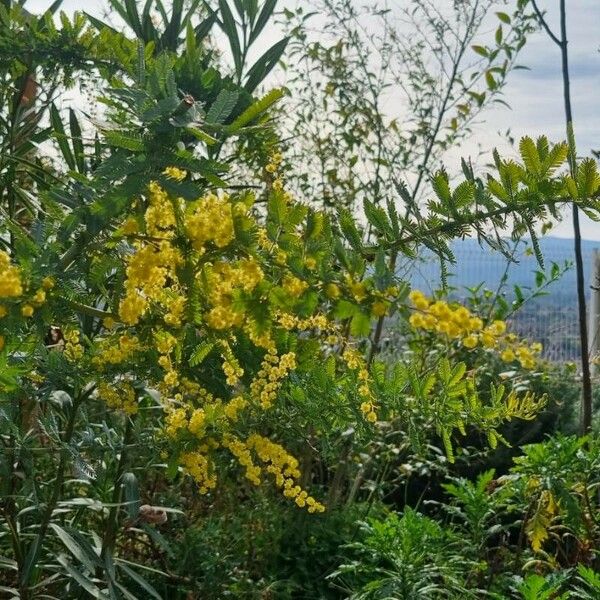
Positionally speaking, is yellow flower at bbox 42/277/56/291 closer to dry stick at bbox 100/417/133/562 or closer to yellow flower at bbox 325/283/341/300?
yellow flower at bbox 325/283/341/300

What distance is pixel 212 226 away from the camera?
1411mm

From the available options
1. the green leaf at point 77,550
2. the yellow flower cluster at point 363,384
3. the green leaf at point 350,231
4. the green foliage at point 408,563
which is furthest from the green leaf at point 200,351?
the green foliage at point 408,563

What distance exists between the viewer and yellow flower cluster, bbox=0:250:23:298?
1.37 meters

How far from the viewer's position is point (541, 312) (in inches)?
267

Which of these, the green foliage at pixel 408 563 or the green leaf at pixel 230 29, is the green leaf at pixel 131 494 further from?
the green leaf at pixel 230 29

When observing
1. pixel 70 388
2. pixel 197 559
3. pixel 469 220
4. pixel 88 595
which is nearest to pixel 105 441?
pixel 70 388

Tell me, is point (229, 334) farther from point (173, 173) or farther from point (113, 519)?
point (113, 519)

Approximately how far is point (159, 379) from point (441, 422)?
561 mm

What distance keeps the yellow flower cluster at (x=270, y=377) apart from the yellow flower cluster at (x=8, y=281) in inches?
22.1

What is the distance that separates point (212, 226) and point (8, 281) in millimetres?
274

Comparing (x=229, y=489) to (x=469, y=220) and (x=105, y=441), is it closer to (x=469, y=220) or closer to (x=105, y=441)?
(x=105, y=441)

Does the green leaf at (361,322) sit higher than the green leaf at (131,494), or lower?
higher

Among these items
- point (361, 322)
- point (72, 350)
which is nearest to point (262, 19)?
point (72, 350)

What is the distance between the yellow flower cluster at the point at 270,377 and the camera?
1.86m
